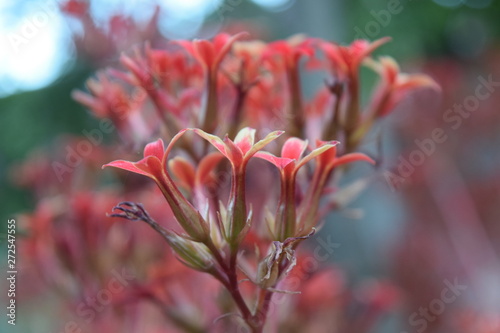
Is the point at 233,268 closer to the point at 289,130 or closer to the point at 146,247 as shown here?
the point at 289,130

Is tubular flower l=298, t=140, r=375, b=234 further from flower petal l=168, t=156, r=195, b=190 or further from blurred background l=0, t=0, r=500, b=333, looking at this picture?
blurred background l=0, t=0, r=500, b=333

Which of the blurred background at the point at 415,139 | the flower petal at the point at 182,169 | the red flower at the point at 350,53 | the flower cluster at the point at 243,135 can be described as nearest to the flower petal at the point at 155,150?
the flower cluster at the point at 243,135

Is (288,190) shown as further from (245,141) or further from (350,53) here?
(350,53)

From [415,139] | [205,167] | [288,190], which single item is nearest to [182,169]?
[205,167]

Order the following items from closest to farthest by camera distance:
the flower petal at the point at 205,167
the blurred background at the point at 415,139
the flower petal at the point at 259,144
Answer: the flower petal at the point at 259,144, the flower petal at the point at 205,167, the blurred background at the point at 415,139

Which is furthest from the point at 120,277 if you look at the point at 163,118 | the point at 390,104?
the point at 390,104

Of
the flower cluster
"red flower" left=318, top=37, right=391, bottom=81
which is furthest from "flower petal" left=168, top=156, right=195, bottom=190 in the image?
"red flower" left=318, top=37, right=391, bottom=81

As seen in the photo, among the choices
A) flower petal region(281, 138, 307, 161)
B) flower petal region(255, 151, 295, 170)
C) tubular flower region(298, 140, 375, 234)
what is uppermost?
flower petal region(255, 151, 295, 170)

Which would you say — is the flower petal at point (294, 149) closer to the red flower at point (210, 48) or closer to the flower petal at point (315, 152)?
the flower petal at point (315, 152)
